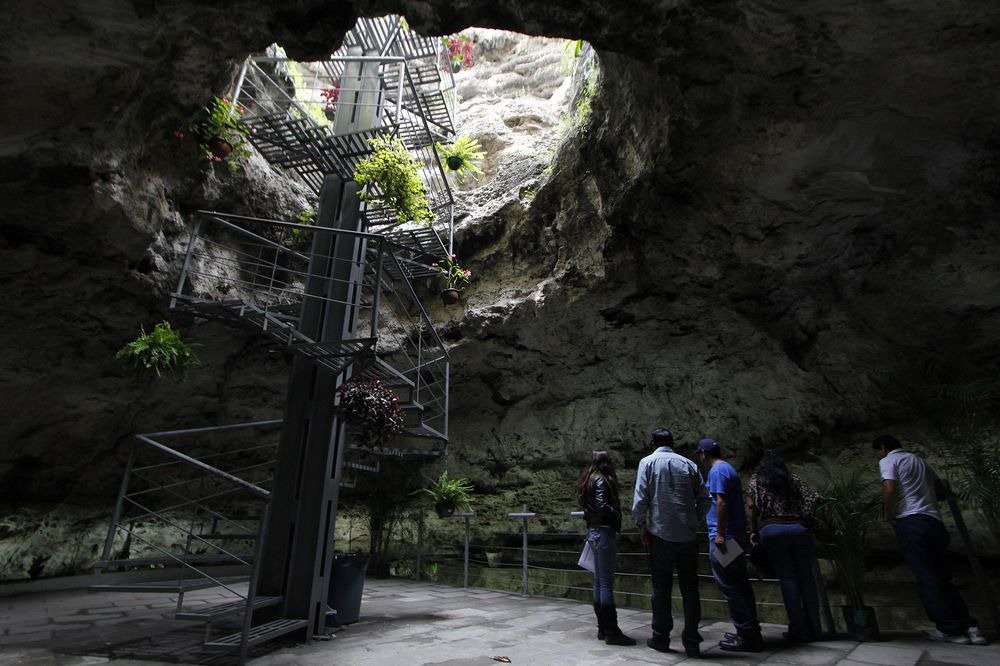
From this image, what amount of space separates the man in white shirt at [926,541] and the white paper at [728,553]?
5.11ft

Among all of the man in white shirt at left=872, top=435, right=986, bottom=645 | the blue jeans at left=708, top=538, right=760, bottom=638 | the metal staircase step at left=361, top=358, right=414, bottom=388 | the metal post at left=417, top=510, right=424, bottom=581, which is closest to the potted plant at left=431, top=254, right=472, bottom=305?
the metal staircase step at left=361, top=358, right=414, bottom=388

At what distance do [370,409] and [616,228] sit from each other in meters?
4.35

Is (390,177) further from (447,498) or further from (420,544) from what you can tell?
(420,544)

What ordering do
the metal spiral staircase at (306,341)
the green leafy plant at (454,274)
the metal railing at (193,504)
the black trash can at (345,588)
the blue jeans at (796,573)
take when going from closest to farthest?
1. the blue jeans at (796,573)
2. the metal spiral staircase at (306,341)
3. the black trash can at (345,588)
4. the green leafy plant at (454,274)
5. the metal railing at (193,504)

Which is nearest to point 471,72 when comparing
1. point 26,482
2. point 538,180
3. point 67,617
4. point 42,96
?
point 538,180

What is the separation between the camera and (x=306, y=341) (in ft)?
15.2

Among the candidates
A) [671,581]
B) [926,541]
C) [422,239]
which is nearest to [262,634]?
[671,581]

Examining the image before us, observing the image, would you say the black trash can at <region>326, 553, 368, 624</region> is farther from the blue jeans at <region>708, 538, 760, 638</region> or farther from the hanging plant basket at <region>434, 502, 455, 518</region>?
the blue jeans at <region>708, 538, 760, 638</region>

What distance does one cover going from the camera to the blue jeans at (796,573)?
14.0 feet

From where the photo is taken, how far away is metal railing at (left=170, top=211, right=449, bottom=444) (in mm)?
4629

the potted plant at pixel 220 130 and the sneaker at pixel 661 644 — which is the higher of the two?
the potted plant at pixel 220 130

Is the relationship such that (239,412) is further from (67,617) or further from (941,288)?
(941,288)

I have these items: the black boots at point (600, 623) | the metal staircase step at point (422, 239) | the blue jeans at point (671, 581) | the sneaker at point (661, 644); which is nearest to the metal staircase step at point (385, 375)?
the metal staircase step at point (422, 239)

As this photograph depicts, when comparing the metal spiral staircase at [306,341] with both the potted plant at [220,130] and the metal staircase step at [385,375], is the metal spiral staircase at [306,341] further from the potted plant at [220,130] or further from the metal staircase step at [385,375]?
the potted plant at [220,130]
